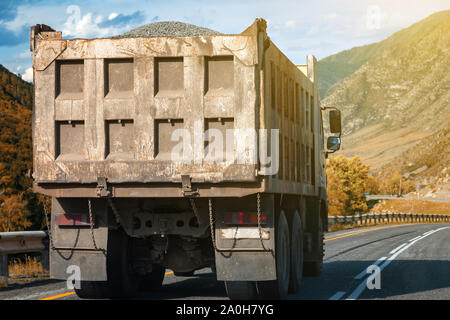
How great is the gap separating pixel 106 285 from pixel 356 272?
5997 millimetres

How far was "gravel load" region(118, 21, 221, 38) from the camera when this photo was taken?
8.65 m

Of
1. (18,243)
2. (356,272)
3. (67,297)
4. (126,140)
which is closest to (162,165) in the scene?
(126,140)

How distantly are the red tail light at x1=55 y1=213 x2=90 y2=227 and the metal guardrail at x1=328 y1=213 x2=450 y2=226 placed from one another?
2846cm

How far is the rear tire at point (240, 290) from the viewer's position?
8.49 meters

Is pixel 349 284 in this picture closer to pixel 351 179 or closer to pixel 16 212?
pixel 16 212

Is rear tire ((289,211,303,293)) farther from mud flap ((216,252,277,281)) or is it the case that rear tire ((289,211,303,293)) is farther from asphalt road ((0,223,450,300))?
mud flap ((216,252,277,281))

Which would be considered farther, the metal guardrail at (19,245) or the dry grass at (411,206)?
the dry grass at (411,206)

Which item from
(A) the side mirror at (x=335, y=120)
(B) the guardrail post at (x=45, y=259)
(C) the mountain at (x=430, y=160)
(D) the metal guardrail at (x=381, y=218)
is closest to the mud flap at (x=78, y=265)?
(B) the guardrail post at (x=45, y=259)

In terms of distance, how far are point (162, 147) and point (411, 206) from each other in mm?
109707

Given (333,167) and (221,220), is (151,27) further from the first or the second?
(333,167)

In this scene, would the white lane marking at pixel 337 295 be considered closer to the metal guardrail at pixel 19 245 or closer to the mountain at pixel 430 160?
the metal guardrail at pixel 19 245

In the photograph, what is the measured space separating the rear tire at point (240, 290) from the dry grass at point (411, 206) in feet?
346

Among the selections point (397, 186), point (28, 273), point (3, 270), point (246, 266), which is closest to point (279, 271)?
point (246, 266)

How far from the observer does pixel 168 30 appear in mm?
8664
